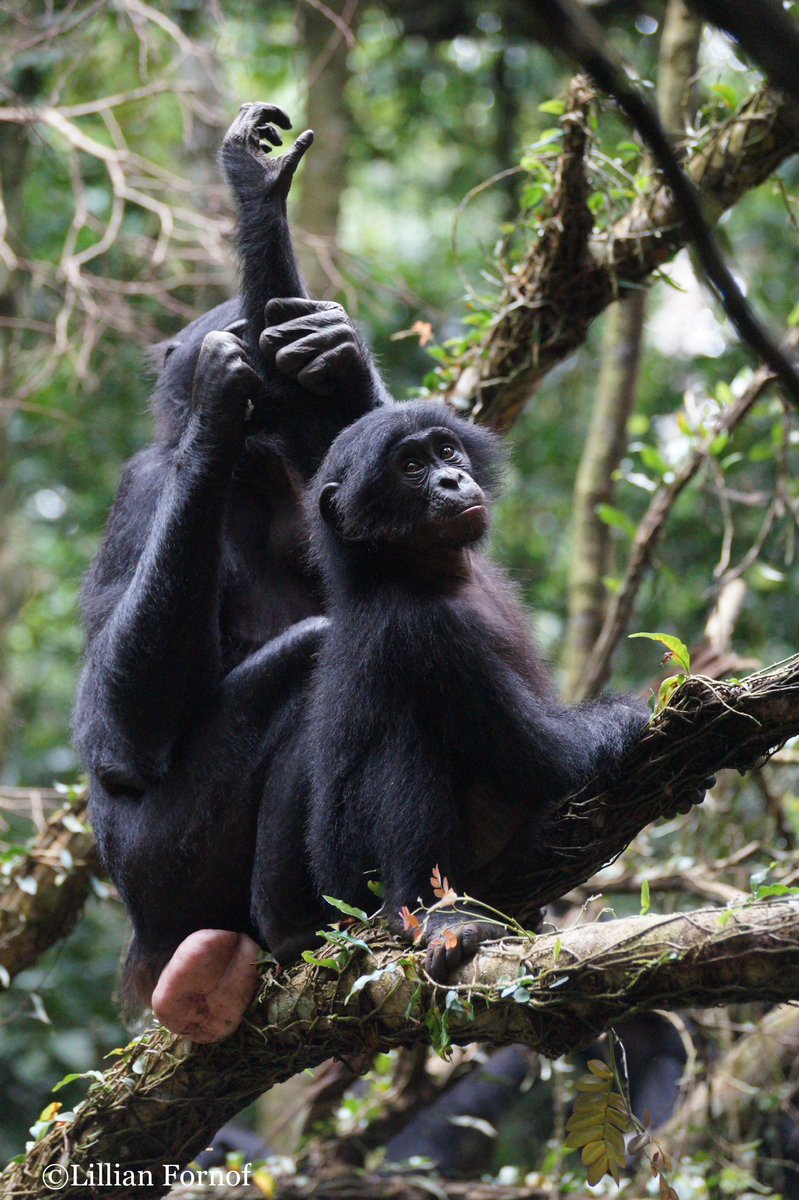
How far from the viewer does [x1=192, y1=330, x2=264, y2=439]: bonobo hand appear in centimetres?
370

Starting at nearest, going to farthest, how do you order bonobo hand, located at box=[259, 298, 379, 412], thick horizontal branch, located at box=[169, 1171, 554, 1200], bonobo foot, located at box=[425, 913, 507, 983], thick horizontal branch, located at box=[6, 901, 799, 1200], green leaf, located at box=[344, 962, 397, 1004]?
1. thick horizontal branch, located at box=[6, 901, 799, 1200]
2. bonobo foot, located at box=[425, 913, 507, 983]
3. green leaf, located at box=[344, 962, 397, 1004]
4. bonobo hand, located at box=[259, 298, 379, 412]
5. thick horizontal branch, located at box=[169, 1171, 554, 1200]

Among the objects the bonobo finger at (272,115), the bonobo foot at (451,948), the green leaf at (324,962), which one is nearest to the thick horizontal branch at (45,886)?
the green leaf at (324,962)

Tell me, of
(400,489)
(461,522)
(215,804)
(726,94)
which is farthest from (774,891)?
(726,94)

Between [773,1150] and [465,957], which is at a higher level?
[465,957]

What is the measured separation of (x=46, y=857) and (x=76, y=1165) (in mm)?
1717

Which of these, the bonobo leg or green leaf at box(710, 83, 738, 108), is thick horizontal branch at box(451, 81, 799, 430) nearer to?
green leaf at box(710, 83, 738, 108)

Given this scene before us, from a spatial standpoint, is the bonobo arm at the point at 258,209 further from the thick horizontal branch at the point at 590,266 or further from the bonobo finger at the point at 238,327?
the thick horizontal branch at the point at 590,266

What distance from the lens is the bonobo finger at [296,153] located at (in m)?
3.94

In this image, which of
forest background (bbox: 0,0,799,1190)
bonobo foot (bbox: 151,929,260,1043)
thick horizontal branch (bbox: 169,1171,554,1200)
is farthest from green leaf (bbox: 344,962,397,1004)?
thick horizontal branch (bbox: 169,1171,554,1200)

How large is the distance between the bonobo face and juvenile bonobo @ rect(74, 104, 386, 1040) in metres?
0.50

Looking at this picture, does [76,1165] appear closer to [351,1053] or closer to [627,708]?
[351,1053]

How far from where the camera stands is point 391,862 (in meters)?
3.33

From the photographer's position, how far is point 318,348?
4.00 metres

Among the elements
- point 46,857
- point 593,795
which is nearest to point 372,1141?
point 46,857
